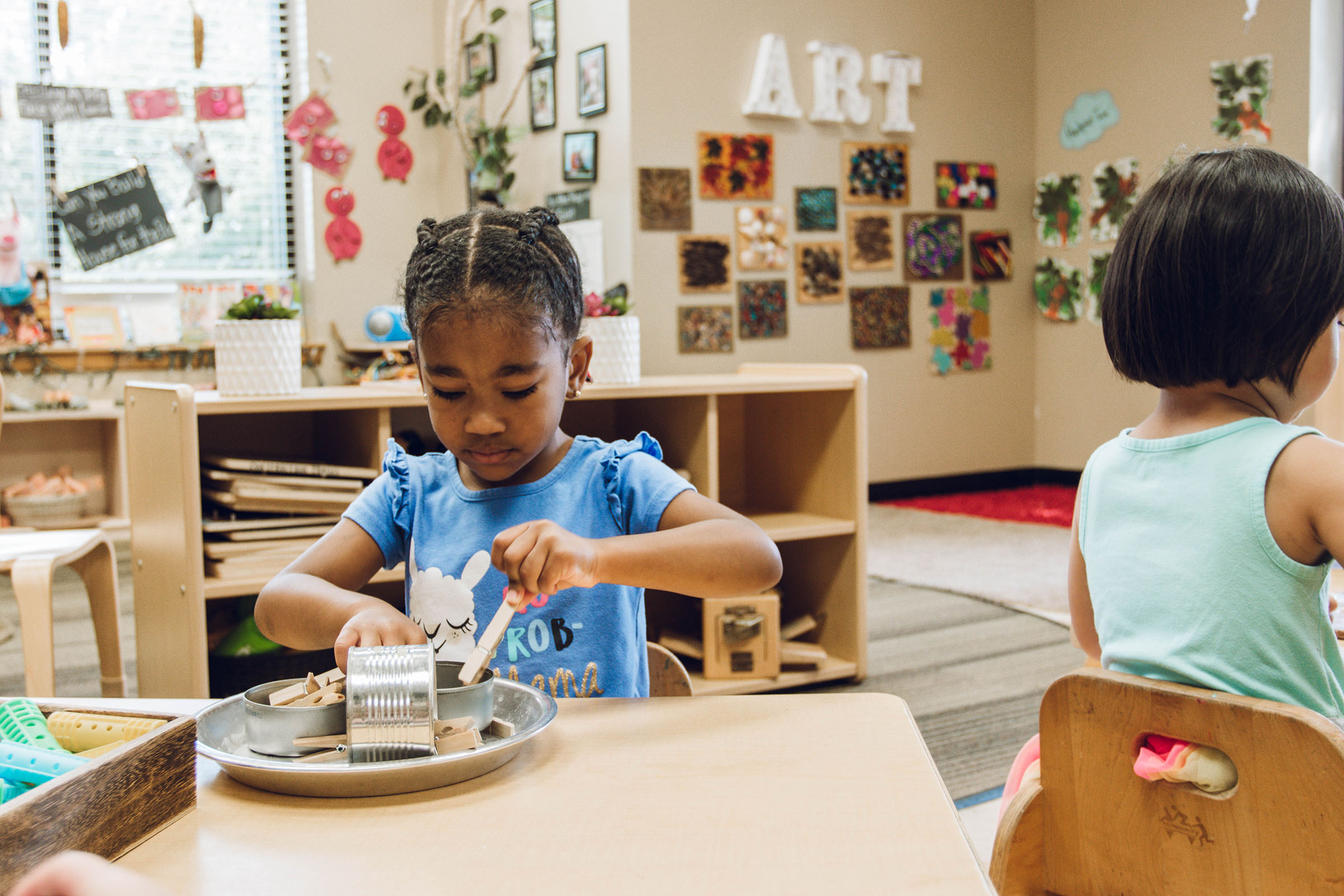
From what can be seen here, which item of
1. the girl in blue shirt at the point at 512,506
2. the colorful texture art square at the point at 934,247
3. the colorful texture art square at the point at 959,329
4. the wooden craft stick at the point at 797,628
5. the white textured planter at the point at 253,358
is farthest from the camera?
the colorful texture art square at the point at 959,329

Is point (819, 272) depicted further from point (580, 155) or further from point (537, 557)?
point (537, 557)

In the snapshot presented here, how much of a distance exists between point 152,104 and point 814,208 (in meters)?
2.85

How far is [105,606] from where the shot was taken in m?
2.25

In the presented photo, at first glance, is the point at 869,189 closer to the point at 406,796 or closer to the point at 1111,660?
the point at 1111,660

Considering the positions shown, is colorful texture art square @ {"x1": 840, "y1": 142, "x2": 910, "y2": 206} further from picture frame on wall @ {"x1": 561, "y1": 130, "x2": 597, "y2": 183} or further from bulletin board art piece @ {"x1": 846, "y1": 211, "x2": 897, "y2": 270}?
picture frame on wall @ {"x1": 561, "y1": 130, "x2": 597, "y2": 183}

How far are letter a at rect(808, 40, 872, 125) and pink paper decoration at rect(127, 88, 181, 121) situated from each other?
272 cm

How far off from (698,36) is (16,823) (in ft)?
14.4

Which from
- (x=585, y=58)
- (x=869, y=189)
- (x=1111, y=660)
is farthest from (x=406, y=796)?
(x=869, y=189)

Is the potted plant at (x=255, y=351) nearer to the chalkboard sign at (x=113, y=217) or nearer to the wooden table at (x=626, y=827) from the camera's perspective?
the wooden table at (x=626, y=827)

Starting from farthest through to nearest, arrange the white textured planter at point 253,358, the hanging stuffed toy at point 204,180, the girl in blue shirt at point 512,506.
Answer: the hanging stuffed toy at point 204,180 < the white textured planter at point 253,358 < the girl in blue shirt at point 512,506

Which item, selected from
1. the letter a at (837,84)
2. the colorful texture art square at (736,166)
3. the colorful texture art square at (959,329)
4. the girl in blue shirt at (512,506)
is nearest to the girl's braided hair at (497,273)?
the girl in blue shirt at (512,506)

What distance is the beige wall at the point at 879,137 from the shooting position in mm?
4410

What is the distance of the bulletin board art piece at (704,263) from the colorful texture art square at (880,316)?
74 centimetres

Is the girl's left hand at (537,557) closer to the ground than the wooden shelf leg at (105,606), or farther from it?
farther from it
